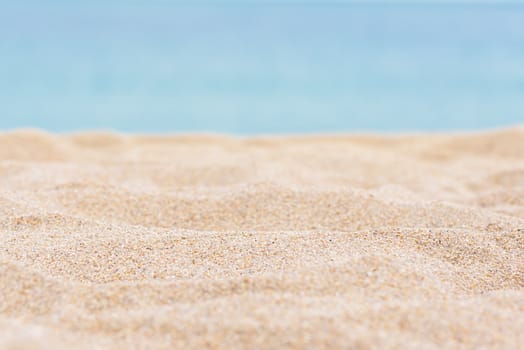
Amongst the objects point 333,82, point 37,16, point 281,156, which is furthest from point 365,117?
point 37,16

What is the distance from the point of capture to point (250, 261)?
63.1 inches

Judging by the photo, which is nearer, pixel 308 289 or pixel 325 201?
pixel 308 289

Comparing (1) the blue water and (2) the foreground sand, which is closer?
(2) the foreground sand

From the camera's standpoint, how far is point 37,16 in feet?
40.6

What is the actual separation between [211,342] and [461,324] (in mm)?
484

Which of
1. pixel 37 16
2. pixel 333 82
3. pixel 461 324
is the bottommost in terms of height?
pixel 461 324

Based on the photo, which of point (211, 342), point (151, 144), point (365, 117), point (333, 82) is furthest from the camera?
point (333, 82)

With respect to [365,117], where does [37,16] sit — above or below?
above

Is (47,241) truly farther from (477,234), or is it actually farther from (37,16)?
(37,16)

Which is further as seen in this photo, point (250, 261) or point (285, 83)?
point (285, 83)

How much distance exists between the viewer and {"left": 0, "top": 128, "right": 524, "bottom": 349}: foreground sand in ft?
3.93

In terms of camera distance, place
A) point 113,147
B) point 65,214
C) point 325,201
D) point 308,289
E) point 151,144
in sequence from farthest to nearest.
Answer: point 151,144 < point 113,147 < point 325,201 < point 65,214 < point 308,289

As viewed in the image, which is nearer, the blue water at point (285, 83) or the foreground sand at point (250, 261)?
the foreground sand at point (250, 261)

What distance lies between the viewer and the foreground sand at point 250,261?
120cm
